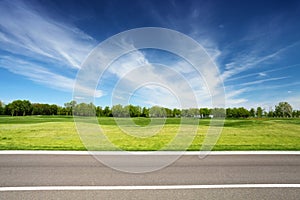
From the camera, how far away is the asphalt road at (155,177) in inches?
171

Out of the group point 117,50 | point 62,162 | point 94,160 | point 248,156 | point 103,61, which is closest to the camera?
point 62,162


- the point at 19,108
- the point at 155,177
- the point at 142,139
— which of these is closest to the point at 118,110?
the point at 142,139

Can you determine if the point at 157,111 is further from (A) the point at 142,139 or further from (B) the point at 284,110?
(B) the point at 284,110

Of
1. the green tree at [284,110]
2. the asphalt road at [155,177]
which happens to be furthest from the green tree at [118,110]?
the green tree at [284,110]

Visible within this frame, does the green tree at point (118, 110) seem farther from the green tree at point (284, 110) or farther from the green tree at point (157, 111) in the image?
the green tree at point (284, 110)

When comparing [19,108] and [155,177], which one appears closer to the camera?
[155,177]

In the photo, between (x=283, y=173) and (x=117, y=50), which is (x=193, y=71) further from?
(x=283, y=173)

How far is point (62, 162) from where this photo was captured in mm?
6965

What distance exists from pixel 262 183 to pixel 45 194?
4.85m

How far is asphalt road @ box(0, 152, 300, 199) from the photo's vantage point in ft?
14.3

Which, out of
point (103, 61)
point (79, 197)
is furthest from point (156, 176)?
point (103, 61)

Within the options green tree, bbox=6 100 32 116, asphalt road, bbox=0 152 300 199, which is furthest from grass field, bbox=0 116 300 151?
green tree, bbox=6 100 32 116

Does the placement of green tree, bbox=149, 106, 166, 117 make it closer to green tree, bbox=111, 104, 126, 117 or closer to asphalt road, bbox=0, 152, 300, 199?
green tree, bbox=111, 104, 126, 117

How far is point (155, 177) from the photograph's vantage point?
18.1 ft
